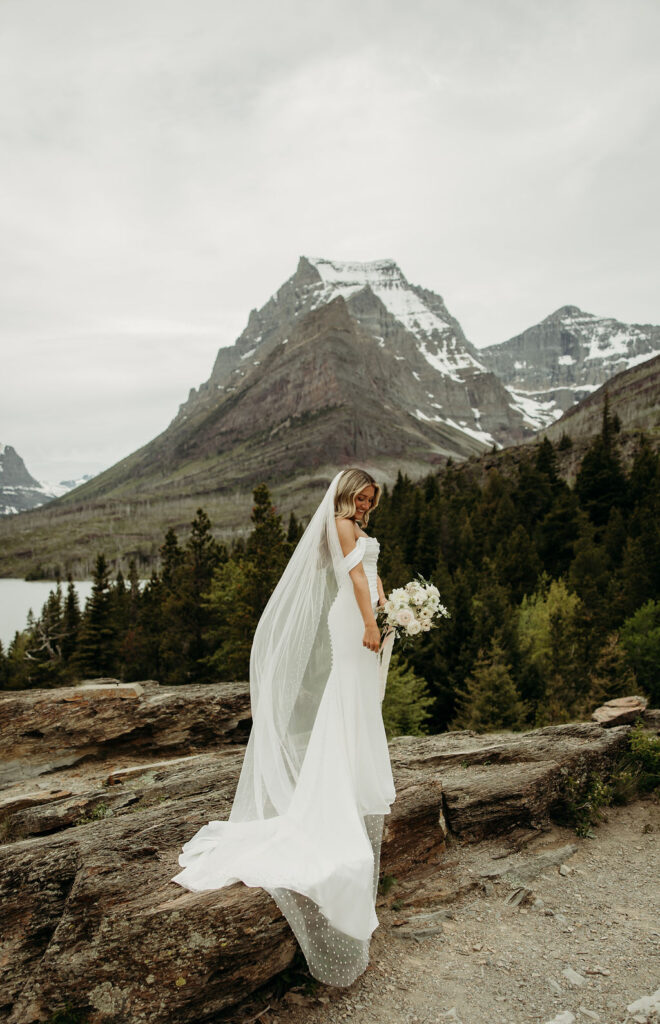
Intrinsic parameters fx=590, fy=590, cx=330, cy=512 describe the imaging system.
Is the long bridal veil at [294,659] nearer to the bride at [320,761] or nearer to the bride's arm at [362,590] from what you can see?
the bride at [320,761]

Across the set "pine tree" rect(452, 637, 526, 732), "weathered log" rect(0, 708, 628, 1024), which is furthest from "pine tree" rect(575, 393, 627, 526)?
"weathered log" rect(0, 708, 628, 1024)

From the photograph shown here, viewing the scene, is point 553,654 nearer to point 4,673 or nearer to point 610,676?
point 610,676

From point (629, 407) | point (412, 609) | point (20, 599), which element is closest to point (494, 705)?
point (412, 609)

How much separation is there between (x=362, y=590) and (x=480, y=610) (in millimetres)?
34202

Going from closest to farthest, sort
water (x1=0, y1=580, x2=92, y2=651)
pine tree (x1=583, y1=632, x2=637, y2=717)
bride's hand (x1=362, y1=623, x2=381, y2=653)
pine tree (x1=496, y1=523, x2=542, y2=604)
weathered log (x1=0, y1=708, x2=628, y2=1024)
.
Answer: weathered log (x1=0, y1=708, x2=628, y2=1024) < bride's hand (x1=362, y1=623, x2=381, y2=653) < pine tree (x1=583, y1=632, x2=637, y2=717) < pine tree (x1=496, y1=523, x2=542, y2=604) < water (x1=0, y1=580, x2=92, y2=651)

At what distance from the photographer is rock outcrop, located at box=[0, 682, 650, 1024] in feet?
16.0

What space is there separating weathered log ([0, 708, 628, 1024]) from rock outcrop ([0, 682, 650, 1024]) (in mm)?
13

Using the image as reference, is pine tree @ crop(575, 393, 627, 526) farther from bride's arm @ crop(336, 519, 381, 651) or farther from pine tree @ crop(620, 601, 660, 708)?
bride's arm @ crop(336, 519, 381, 651)

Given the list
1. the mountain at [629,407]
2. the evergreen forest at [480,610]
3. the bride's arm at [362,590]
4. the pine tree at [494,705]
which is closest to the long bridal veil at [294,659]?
the bride's arm at [362,590]

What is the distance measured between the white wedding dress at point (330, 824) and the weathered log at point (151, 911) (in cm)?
27

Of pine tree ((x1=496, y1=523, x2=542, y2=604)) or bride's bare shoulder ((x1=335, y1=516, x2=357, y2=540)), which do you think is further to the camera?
pine tree ((x1=496, y1=523, x2=542, y2=604))

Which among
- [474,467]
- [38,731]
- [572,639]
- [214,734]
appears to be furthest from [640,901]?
[474,467]

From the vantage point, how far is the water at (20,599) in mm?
116562

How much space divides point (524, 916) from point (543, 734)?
458 cm
